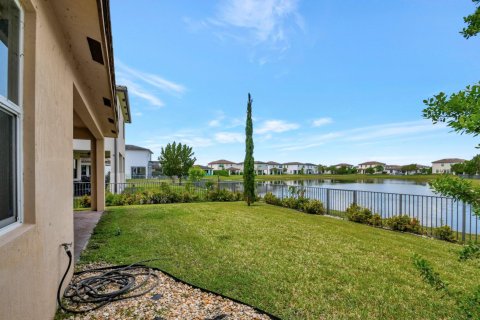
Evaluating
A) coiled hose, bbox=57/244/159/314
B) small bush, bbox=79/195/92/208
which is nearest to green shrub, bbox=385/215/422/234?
coiled hose, bbox=57/244/159/314

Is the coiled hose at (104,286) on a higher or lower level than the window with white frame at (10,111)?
lower

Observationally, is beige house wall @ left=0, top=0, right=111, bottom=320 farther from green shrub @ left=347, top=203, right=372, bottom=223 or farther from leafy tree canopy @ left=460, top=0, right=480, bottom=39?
green shrub @ left=347, top=203, right=372, bottom=223

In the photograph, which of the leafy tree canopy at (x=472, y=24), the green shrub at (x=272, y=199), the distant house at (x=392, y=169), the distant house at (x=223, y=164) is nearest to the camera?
the leafy tree canopy at (x=472, y=24)

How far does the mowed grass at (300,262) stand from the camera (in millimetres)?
3111

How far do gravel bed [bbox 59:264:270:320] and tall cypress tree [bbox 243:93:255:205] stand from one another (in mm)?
9566

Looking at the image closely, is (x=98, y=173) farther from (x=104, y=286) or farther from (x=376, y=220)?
(x=376, y=220)

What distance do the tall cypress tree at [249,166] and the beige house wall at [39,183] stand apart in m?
10.0

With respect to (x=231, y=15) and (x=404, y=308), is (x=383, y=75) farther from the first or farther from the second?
(x=404, y=308)

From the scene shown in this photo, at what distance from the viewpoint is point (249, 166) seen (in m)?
13.6

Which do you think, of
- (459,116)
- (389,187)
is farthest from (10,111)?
(389,187)

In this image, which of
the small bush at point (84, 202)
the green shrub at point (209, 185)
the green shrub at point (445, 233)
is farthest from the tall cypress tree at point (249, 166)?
the green shrub at point (445, 233)

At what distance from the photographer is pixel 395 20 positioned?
7.37 metres

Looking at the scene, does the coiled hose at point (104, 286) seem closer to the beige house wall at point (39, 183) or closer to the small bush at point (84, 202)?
the beige house wall at point (39, 183)

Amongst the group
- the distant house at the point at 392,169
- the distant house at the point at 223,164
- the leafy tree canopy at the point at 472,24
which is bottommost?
the distant house at the point at 392,169
